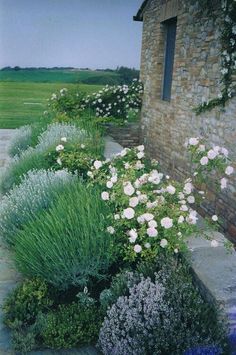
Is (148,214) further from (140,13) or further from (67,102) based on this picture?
(140,13)

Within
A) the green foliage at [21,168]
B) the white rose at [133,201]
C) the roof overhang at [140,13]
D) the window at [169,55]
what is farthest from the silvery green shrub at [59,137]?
the roof overhang at [140,13]

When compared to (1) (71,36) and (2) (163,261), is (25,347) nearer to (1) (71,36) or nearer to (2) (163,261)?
(2) (163,261)

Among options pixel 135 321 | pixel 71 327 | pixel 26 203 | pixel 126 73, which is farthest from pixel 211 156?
pixel 126 73

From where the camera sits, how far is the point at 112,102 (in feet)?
35.1

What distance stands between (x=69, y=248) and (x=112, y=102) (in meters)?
7.78

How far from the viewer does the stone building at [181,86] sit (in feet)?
18.3

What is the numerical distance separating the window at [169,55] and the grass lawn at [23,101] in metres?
2.96

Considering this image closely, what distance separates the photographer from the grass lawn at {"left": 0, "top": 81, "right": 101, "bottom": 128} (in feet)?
58.3

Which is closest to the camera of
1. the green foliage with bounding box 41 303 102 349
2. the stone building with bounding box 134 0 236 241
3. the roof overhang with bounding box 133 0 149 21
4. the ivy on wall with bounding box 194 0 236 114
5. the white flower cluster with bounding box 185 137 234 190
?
the green foliage with bounding box 41 303 102 349

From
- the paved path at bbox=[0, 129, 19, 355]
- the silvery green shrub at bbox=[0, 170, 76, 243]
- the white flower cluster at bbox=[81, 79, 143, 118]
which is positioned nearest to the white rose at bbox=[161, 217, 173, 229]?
the paved path at bbox=[0, 129, 19, 355]

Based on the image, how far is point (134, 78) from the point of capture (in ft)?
34.8

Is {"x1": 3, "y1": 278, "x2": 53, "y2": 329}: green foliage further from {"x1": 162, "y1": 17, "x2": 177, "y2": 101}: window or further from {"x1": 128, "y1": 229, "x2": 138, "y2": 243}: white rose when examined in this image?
{"x1": 162, "y1": 17, "x2": 177, "y2": 101}: window

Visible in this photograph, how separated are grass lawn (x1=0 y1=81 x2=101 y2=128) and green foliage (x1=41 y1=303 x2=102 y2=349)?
8442 mm

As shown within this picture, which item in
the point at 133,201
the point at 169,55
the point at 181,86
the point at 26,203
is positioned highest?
the point at 169,55
